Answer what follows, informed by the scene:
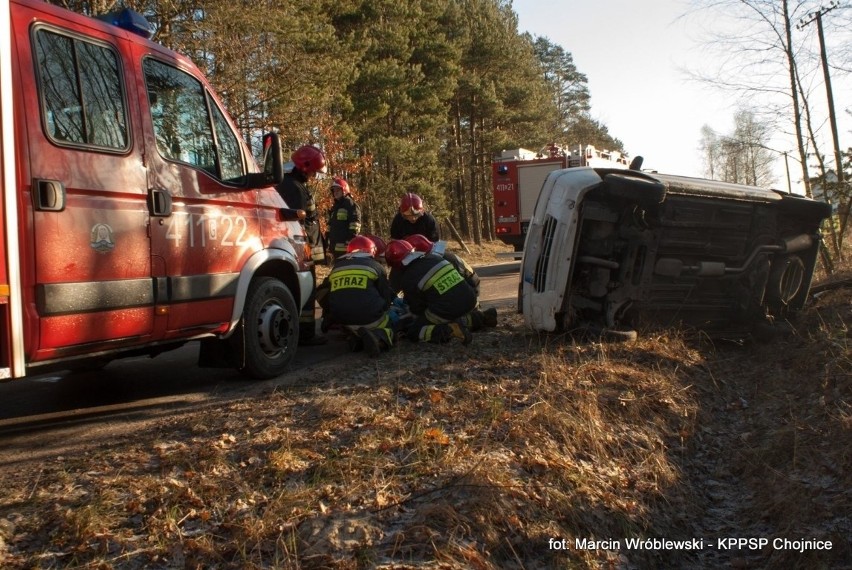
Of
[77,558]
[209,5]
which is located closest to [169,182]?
[77,558]

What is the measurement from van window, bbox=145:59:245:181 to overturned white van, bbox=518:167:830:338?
8.45 ft

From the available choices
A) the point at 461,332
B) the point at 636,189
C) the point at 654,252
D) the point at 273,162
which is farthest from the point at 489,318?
the point at 273,162

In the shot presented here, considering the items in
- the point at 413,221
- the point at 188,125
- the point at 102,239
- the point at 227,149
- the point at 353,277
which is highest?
the point at 188,125

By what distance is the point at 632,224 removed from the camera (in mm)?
5773

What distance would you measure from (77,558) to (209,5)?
12228mm

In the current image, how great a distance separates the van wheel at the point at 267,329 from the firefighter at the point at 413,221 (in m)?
3.34

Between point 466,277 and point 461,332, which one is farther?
point 466,277

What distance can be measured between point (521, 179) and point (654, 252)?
1301cm

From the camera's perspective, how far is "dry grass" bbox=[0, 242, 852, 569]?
271 centimetres

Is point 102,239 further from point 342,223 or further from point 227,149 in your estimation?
point 342,223

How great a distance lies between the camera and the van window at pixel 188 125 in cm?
427

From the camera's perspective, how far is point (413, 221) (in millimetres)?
8719

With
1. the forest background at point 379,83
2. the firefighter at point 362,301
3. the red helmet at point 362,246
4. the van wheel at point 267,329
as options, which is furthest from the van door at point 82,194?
the forest background at point 379,83

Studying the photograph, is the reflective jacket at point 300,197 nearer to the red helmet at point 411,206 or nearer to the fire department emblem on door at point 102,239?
the red helmet at point 411,206
